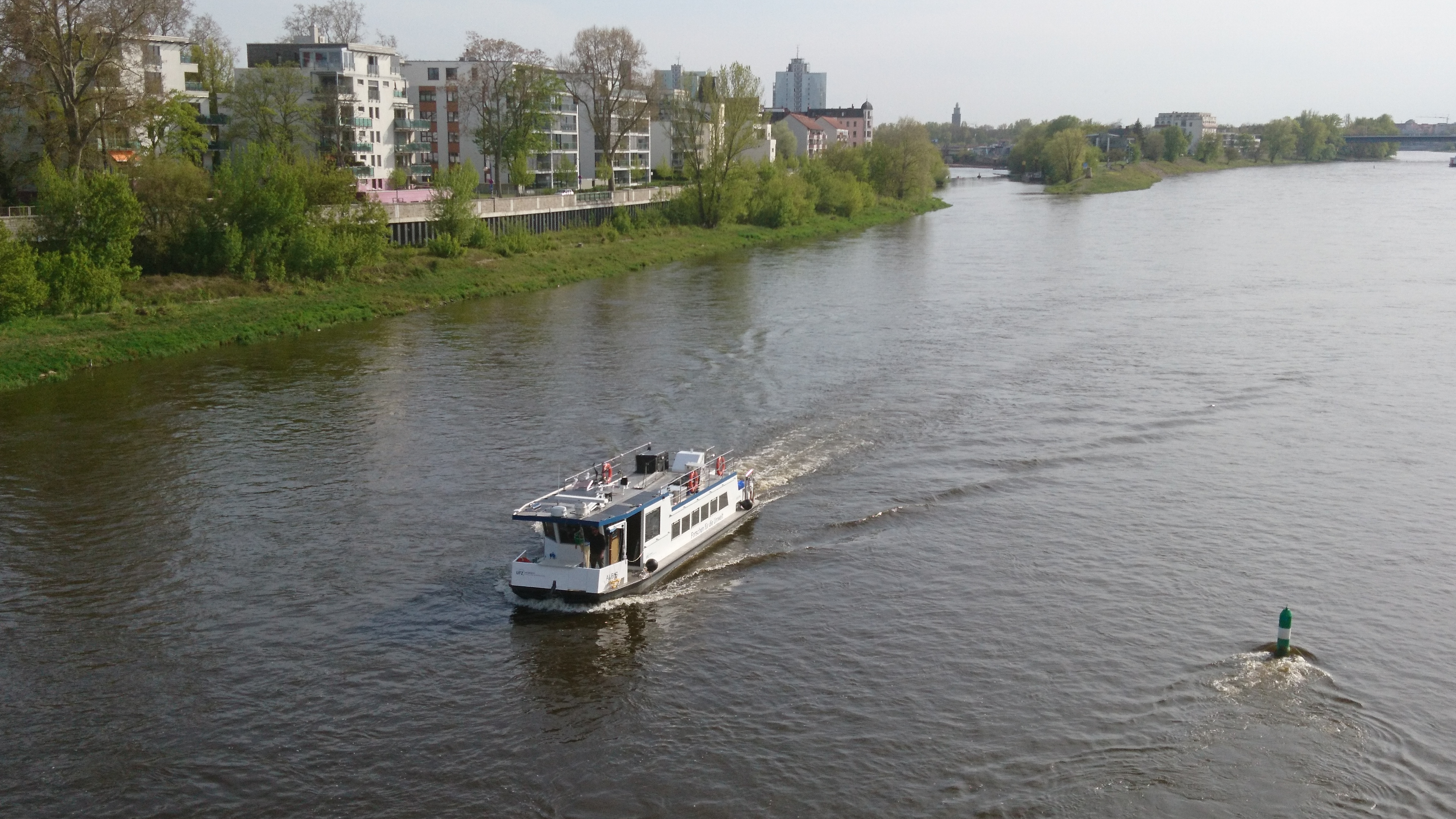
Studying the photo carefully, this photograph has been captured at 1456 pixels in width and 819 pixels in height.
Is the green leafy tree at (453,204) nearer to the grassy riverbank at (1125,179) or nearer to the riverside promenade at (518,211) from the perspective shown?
the riverside promenade at (518,211)

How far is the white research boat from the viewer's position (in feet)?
74.2

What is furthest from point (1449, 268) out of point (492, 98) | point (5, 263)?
point (5, 263)

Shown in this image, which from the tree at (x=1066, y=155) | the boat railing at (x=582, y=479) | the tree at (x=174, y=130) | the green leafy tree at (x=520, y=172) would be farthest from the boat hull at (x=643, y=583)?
the tree at (x=1066, y=155)

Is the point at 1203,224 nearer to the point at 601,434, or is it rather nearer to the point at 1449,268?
the point at 1449,268

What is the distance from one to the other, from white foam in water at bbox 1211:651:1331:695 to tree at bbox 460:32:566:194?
69953 mm

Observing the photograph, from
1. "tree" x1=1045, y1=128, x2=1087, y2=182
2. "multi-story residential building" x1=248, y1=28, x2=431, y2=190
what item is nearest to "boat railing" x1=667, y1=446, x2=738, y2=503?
"multi-story residential building" x1=248, y1=28, x2=431, y2=190

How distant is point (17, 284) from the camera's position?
41.1 m

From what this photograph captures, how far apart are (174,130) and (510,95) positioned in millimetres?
28267

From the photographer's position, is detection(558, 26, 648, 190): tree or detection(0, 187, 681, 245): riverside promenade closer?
detection(0, 187, 681, 245): riverside promenade

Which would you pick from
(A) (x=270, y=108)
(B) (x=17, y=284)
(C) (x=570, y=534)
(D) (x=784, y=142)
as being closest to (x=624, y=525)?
(C) (x=570, y=534)

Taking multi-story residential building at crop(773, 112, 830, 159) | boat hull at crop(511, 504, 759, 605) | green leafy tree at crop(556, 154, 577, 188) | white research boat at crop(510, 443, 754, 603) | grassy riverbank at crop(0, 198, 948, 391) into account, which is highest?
multi-story residential building at crop(773, 112, 830, 159)

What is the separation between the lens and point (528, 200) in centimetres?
7194

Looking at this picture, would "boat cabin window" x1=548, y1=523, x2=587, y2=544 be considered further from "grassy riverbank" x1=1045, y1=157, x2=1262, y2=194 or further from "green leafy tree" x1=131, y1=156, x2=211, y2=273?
"grassy riverbank" x1=1045, y1=157, x2=1262, y2=194

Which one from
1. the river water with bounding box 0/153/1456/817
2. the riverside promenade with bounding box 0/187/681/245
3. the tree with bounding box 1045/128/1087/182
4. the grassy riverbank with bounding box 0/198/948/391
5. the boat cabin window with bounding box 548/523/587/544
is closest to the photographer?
the river water with bounding box 0/153/1456/817
